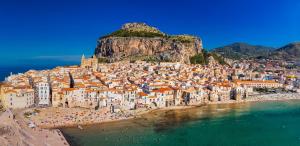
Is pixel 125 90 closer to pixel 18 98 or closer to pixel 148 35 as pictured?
pixel 18 98

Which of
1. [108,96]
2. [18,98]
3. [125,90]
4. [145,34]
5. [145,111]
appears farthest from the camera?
[145,34]

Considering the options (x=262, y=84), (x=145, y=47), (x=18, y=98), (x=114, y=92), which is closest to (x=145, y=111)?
(x=114, y=92)

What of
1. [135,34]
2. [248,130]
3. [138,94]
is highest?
[135,34]

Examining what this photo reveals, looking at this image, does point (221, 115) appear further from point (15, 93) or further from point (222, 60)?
point (222, 60)

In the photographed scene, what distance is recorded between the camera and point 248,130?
3241cm

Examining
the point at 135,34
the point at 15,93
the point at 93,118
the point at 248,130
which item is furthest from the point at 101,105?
the point at 135,34

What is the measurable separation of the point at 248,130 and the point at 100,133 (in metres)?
13.5

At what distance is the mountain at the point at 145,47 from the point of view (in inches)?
3081

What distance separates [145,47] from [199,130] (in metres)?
51.5

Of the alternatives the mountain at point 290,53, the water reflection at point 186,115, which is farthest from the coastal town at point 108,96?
the mountain at point 290,53

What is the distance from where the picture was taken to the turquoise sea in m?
28.1

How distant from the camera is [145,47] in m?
82.0

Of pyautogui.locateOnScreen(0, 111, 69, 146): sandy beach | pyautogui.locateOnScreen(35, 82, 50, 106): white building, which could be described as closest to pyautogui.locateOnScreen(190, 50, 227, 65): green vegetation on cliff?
pyautogui.locateOnScreen(35, 82, 50, 106): white building

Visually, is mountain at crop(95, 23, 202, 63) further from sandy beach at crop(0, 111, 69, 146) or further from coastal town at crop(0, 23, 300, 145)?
sandy beach at crop(0, 111, 69, 146)
